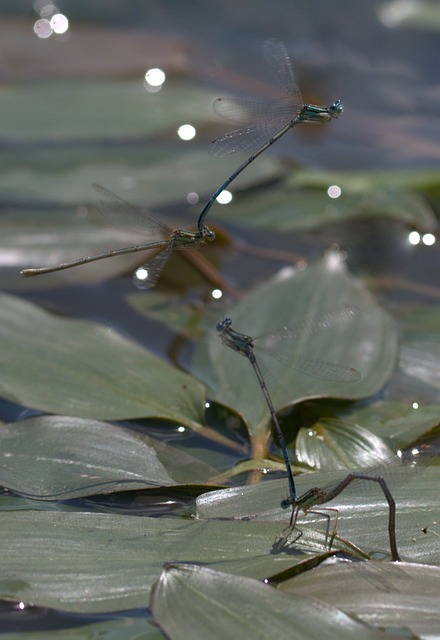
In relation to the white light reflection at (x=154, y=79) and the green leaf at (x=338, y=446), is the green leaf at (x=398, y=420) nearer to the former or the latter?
the green leaf at (x=338, y=446)

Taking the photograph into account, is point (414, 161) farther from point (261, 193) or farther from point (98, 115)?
point (98, 115)

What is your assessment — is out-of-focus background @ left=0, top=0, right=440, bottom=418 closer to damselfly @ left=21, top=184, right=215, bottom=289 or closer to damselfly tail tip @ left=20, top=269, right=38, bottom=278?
damselfly @ left=21, top=184, right=215, bottom=289

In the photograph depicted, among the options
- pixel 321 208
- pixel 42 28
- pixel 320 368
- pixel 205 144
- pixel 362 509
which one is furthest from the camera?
pixel 42 28

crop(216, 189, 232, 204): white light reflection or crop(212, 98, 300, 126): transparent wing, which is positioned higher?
crop(212, 98, 300, 126): transparent wing

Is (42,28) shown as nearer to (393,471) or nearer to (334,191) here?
(334,191)

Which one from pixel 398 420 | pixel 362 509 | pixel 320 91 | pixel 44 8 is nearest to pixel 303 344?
pixel 398 420

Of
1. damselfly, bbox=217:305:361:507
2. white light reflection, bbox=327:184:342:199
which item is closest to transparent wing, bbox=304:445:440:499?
damselfly, bbox=217:305:361:507

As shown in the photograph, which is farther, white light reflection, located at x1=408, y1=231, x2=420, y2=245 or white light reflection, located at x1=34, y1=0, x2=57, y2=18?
white light reflection, located at x1=34, y1=0, x2=57, y2=18

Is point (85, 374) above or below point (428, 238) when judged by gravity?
below
